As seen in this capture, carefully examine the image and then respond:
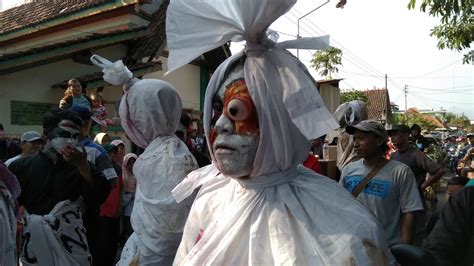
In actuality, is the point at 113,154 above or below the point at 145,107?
below

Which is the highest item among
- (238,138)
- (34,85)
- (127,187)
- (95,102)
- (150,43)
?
(150,43)

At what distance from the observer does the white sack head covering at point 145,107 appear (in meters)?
3.19

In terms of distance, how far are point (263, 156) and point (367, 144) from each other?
2.13 metres

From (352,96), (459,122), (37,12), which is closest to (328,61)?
(352,96)

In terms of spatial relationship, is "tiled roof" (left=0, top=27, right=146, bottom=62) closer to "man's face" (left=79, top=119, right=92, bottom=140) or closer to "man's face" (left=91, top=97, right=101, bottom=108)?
"man's face" (left=91, top=97, right=101, bottom=108)

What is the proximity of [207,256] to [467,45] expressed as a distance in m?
5.89

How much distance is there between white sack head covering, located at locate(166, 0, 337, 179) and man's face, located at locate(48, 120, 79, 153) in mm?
1645

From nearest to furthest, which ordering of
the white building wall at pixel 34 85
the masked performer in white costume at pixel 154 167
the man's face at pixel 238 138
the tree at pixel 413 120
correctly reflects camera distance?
the man's face at pixel 238 138 → the masked performer in white costume at pixel 154 167 → the white building wall at pixel 34 85 → the tree at pixel 413 120

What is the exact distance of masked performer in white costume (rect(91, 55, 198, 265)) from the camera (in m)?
2.90

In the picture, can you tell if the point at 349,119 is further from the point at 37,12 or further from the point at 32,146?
the point at 37,12

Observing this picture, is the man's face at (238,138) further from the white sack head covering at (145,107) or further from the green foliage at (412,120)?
the green foliage at (412,120)

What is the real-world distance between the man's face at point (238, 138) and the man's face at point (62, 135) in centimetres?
180

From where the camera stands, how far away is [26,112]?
866cm

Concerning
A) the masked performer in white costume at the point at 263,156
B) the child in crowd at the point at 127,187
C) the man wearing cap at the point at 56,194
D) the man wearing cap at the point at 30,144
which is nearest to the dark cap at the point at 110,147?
the man wearing cap at the point at 30,144
